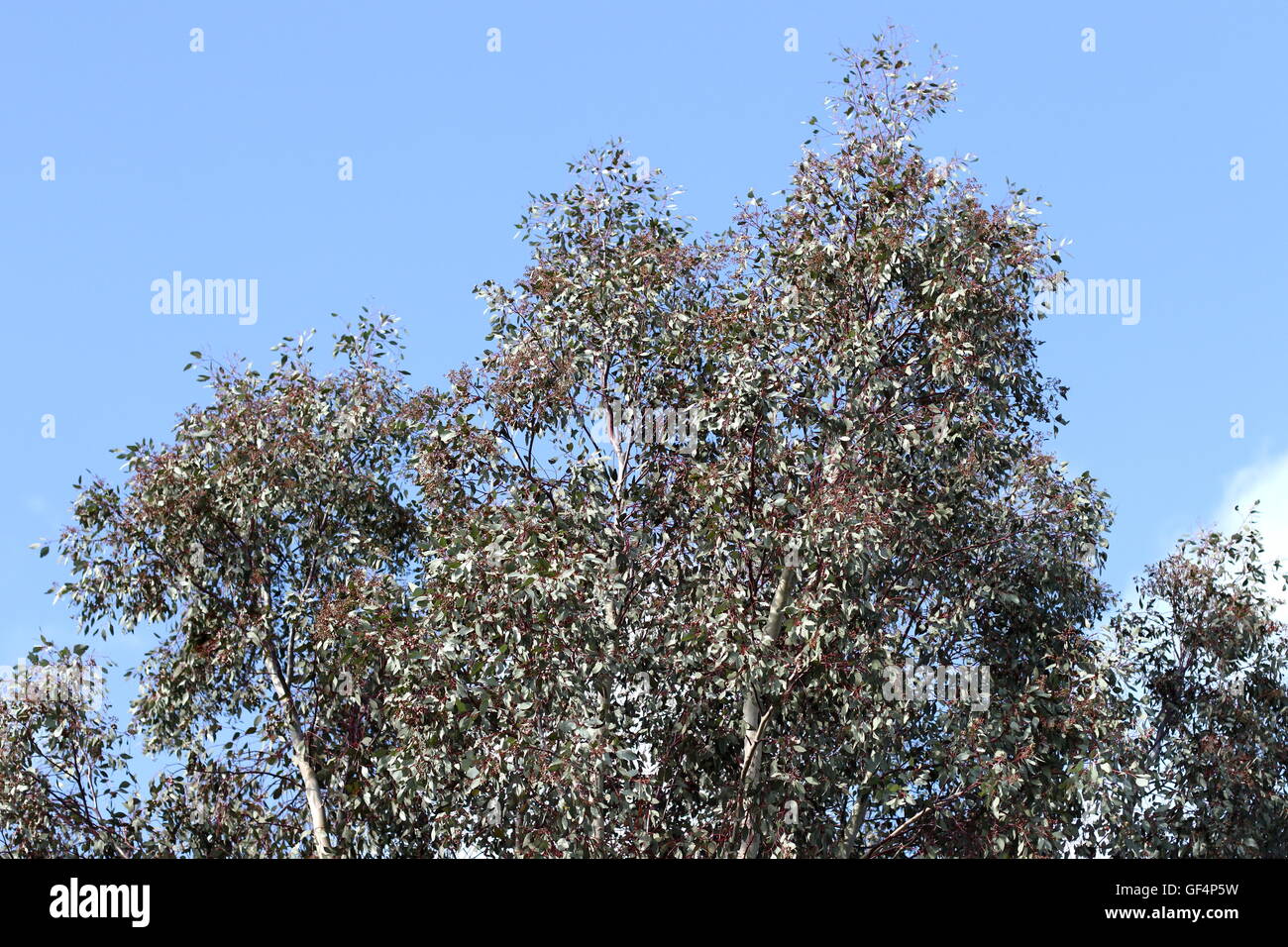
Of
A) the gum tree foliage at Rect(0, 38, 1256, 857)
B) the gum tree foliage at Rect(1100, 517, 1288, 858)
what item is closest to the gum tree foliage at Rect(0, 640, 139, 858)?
the gum tree foliage at Rect(0, 38, 1256, 857)

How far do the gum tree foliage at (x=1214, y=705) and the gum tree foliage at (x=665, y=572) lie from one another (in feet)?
8.17

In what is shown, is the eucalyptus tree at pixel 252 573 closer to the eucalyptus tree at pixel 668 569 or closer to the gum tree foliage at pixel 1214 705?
the eucalyptus tree at pixel 668 569

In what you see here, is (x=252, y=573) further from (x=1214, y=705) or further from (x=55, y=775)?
(x=1214, y=705)

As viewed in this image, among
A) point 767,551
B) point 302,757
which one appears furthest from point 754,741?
point 302,757

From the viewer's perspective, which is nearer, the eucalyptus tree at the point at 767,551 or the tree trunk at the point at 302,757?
the eucalyptus tree at the point at 767,551

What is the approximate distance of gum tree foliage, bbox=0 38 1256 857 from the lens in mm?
16281

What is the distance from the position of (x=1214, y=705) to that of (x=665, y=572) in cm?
838

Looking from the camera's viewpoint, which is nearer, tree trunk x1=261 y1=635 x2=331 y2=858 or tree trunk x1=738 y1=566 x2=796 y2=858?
tree trunk x1=738 y1=566 x2=796 y2=858

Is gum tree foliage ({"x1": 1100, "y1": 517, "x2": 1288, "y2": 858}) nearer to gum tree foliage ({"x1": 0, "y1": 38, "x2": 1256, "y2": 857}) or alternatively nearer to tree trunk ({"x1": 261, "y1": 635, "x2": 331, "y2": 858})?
gum tree foliage ({"x1": 0, "y1": 38, "x2": 1256, "y2": 857})

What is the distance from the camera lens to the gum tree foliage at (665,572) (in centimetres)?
1628

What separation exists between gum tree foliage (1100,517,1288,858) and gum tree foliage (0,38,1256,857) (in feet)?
8.17

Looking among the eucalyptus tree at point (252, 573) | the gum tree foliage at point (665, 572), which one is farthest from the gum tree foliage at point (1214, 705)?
the eucalyptus tree at point (252, 573)

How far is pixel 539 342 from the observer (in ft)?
61.8
